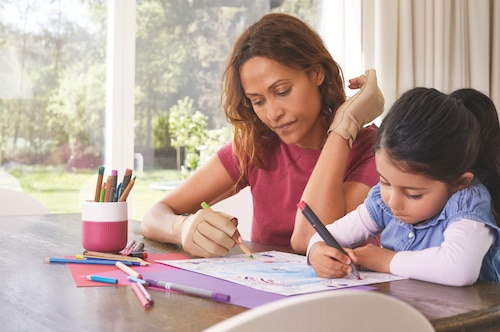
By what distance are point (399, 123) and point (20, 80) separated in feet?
8.23

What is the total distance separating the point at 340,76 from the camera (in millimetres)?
1814

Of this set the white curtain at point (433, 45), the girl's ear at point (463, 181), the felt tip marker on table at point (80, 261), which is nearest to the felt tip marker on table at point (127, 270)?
the felt tip marker on table at point (80, 261)

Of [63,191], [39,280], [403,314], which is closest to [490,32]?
[63,191]

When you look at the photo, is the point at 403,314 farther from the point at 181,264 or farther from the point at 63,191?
the point at 63,191

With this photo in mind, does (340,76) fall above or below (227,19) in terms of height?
below

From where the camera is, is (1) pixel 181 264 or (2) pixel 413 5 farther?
(2) pixel 413 5

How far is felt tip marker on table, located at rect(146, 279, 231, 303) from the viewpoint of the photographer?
3.06ft

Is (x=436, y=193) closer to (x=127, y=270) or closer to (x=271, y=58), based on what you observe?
(x=127, y=270)

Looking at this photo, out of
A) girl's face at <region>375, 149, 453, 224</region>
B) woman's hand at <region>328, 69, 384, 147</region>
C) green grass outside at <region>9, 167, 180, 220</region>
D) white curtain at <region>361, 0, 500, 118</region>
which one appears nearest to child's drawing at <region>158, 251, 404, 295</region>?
girl's face at <region>375, 149, 453, 224</region>

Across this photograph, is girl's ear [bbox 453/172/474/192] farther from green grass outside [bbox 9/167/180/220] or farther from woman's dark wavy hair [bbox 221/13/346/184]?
green grass outside [bbox 9/167/180/220]

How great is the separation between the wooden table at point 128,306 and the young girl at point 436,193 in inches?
1.7

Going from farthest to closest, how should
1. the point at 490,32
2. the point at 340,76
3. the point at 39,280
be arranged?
1. the point at 490,32
2. the point at 340,76
3. the point at 39,280

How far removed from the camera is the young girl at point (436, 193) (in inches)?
43.7

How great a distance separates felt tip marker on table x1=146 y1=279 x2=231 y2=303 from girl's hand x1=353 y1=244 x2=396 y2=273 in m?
0.32
